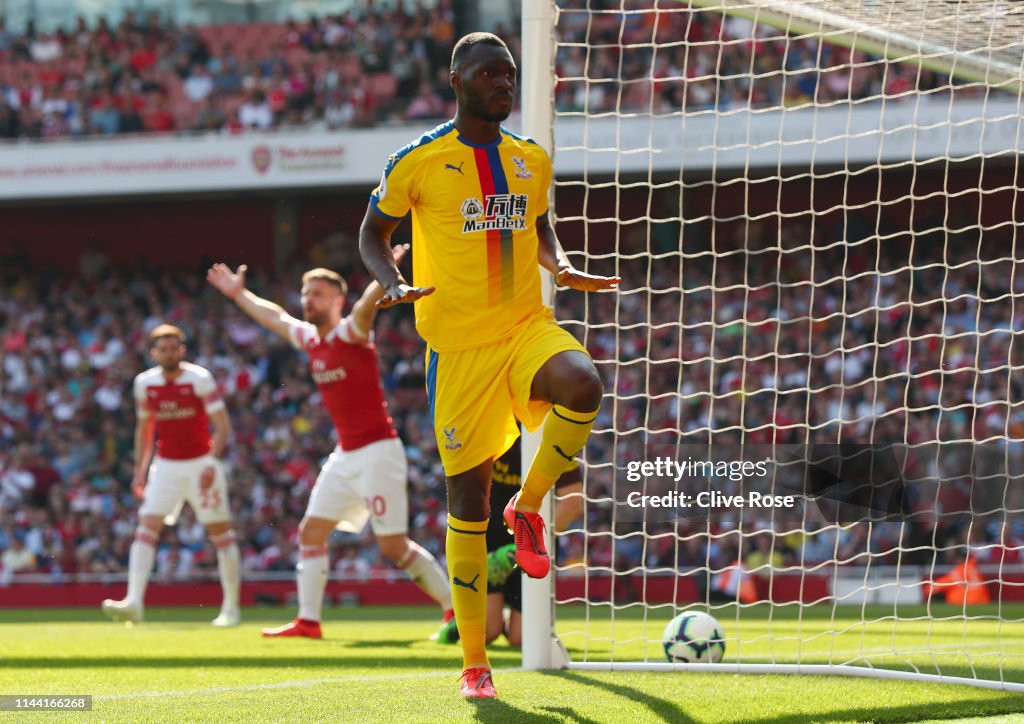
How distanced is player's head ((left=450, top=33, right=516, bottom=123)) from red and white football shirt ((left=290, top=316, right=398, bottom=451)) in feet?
12.7

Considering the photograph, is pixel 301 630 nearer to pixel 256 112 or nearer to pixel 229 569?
pixel 229 569

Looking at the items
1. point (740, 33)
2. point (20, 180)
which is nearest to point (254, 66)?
point (20, 180)

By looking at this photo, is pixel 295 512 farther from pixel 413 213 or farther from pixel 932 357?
pixel 413 213

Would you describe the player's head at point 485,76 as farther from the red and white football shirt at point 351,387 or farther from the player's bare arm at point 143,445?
the player's bare arm at point 143,445

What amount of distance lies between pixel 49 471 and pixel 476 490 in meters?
15.2

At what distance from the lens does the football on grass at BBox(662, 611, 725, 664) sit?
618 centimetres

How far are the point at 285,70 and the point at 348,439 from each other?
45.7ft

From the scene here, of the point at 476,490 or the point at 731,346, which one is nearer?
the point at 476,490

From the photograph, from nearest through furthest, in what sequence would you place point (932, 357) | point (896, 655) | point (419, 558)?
point (896, 655) < point (419, 558) < point (932, 357)

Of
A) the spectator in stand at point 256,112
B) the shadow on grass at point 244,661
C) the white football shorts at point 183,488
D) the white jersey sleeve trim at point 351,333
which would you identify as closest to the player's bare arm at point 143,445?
the white football shorts at point 183,488

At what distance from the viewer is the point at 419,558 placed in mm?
8789

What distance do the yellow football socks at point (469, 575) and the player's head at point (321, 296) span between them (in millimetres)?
3689

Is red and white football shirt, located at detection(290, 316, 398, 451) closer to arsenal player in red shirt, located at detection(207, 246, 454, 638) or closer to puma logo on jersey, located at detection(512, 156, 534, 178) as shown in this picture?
arsenal player in red shirt, located at detection(207, 246, 454, 638)

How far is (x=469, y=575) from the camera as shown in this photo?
500cm
